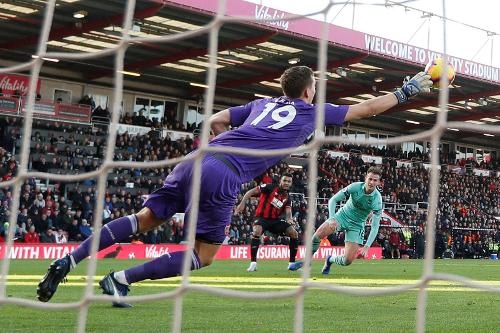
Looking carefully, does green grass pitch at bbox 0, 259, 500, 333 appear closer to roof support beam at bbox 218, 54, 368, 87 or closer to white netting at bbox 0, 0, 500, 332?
white netting at bbox 0, 0, 500, 332

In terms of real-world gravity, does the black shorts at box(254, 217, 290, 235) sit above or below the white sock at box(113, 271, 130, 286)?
above

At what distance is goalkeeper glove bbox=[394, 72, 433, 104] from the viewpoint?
5.04 m

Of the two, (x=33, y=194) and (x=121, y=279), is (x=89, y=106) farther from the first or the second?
(x=121, y=279)

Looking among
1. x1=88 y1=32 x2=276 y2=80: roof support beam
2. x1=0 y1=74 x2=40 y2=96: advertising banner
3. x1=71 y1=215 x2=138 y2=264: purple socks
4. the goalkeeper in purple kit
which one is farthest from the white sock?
x1=0 y1=74 x2=40 y2=96: advertising banner

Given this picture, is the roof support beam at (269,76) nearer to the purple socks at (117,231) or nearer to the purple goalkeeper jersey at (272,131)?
the purple goalkeeper jersey at (272,131)

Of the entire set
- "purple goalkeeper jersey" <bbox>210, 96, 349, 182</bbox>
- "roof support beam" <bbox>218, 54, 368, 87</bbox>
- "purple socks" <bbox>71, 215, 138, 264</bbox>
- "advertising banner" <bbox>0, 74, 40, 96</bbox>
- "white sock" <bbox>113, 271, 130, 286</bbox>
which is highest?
"roof support beam" <bbox>218, 54, 368, 87</bbox>

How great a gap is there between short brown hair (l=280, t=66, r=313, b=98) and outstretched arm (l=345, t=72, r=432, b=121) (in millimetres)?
348

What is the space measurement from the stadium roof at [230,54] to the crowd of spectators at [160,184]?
2.64 meters

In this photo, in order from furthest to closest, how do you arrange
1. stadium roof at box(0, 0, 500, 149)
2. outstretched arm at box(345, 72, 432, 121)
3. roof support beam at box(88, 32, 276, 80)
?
roof support beam at box(88, 32, 276, 80) → stadium roof at box(0, 0, 500, 149) → outstretched arm at box(345, 72, 432, 121)

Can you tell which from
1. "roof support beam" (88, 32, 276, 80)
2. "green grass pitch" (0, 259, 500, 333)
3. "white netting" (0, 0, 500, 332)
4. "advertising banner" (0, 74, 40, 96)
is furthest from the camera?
"advertising banner" (0, 74, 40, 96)

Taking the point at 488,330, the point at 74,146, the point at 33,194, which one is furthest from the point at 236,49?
the point at 488,330

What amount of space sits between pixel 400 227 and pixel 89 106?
11.5 meters

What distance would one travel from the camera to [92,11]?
21.2m

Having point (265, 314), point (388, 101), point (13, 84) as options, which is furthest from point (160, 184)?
point (388, 101)
